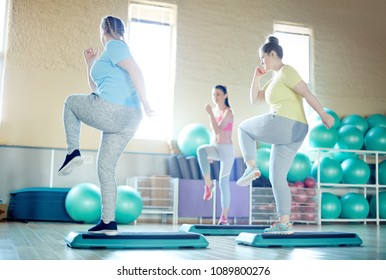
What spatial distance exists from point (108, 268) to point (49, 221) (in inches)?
145

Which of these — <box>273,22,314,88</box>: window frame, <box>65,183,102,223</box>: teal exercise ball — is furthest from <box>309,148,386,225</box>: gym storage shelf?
<box>65,183,102,223</box>: teal exercise ball

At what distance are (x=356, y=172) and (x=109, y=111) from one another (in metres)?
4.45

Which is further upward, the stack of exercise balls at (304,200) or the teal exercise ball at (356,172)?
the teal exercise ball at (356,172)

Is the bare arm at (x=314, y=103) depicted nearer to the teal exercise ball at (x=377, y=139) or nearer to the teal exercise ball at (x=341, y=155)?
the teal exercise ball at (x=377, y=139)

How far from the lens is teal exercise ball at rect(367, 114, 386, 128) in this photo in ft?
19.9

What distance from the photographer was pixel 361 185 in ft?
19.8

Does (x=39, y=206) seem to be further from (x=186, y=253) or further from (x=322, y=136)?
(x=322, y=136)

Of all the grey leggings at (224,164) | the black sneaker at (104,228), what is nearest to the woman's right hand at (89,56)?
the black sneaker at (104,228)

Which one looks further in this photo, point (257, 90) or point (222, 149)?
point (222, 149)

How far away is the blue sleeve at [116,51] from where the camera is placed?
2352mm

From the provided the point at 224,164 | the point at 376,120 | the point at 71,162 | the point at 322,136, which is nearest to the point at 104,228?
the point at 71,162

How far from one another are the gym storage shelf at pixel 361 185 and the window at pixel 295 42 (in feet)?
3.96

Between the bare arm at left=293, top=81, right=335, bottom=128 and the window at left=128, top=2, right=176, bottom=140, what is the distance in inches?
85.7

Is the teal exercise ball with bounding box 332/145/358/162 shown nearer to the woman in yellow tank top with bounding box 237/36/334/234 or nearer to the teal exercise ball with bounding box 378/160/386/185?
the teal exercise ball with bounding box 378/160/386/185
